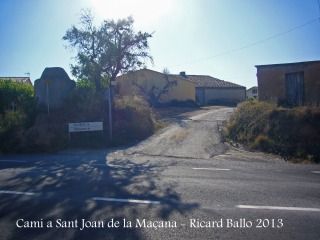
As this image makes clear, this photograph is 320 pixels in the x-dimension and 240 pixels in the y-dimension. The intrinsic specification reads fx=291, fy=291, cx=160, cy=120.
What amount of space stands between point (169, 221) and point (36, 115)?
14.8m

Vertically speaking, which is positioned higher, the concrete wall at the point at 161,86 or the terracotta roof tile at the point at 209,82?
the terracotta roof tile at the point at 209,82

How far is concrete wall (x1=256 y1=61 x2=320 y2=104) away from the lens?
17.3 m

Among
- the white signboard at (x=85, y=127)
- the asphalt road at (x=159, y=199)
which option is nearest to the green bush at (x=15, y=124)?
the white signboard at (x=85, y=127)

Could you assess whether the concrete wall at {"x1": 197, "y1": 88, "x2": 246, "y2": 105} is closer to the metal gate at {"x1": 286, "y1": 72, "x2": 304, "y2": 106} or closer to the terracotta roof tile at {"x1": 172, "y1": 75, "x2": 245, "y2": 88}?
the terracotta roof tile at {"x1": 172, "y1": 75, "x2": 245, "y2": 88}

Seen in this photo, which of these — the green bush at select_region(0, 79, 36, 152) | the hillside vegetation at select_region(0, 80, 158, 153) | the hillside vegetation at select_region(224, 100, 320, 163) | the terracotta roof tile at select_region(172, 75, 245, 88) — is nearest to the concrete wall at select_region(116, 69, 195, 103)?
the terracotta roof tile at select_region(172, 75, 245, 88)

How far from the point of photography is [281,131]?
13406 mm

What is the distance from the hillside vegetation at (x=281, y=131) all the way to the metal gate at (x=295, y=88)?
3.16 metres

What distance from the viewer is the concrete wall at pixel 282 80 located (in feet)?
56.9

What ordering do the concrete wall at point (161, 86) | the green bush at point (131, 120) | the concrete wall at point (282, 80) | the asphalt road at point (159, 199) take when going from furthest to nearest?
the concrete wall at point (161, 86) → the concrete wall at point (282, 80) → the green bush at point (131, 120) → the asphalt road at point (159, 199)

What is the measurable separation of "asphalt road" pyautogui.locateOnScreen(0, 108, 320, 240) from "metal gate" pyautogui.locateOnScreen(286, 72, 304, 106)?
29.1ft

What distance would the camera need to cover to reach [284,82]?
18250 mm

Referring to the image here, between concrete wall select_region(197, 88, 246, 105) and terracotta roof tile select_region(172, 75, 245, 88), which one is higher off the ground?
terracotta roof tile select_region(172, 75, 245, 88)

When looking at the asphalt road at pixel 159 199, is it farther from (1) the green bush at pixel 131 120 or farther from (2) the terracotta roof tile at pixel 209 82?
(2) the terracotta roof tile at pixel 209 82

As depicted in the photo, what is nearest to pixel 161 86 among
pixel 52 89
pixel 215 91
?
pixel 215 91
